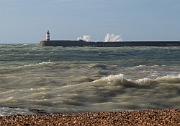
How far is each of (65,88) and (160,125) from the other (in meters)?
9.02

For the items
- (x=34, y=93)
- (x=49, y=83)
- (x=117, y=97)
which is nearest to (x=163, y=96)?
(x=117, y=97)

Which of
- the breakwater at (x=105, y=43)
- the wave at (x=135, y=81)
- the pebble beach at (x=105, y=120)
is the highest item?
the pebble beach at (x=105, y=120)

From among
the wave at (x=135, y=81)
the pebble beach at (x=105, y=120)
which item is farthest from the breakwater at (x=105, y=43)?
the pebble beach at (x=105, y=120)

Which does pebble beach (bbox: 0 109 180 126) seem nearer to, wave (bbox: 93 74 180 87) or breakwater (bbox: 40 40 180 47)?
wave (bbox: 93 74 180 87)

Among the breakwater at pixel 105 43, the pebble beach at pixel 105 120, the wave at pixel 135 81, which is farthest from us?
the breakwater at pixel 105 43

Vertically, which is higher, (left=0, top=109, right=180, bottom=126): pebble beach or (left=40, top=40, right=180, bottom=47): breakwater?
(left=0, top=109, right=180, bottom=126): pebble beach

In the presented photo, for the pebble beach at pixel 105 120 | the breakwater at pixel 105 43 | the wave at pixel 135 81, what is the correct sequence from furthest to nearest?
the breakwater at pixel 105 43 < the wave at pixel 135 81 < the pebble beach at pixel 105 120

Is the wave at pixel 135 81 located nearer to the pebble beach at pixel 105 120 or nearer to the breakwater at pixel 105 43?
the pebble beach at pixel 105 120

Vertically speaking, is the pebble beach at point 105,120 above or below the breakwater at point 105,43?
above

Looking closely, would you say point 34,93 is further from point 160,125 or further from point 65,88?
point 160,125

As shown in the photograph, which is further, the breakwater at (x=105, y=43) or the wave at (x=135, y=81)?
the breakwater at (x=105, y=43)

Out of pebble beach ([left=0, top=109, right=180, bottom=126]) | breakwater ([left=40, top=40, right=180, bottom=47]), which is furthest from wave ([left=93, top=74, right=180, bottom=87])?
breakwater ([left=40, top=40, right=180, bottom=47])

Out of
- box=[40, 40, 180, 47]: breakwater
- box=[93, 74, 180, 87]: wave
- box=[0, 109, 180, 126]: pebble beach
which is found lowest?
box=[40, 40, 180, 47]: breakwater

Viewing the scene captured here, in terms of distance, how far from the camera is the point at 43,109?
14555 millimetres
